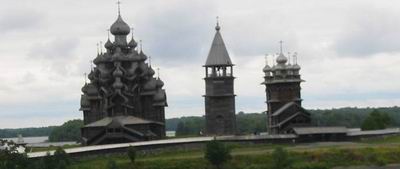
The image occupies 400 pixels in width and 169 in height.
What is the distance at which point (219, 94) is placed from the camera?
76.4 m

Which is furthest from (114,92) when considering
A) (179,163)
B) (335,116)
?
(335,116)

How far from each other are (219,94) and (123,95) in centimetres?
888

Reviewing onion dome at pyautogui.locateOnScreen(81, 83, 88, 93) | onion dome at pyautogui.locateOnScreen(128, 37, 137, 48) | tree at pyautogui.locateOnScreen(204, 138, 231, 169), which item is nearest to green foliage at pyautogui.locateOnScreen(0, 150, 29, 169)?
tree at pyautogui.locateOnScreen(204, 138, 231, 169)

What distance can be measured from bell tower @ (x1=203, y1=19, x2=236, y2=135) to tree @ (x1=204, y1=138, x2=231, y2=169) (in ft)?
69.8

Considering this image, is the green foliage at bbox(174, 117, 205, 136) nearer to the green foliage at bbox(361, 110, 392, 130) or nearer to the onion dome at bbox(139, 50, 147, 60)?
the onion dome at bbox(139, 50, 147, 60)

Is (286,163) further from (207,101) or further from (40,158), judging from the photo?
(207,101)

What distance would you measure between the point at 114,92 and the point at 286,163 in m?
21.8

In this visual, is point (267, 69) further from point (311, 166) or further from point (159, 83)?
point (311, 166)

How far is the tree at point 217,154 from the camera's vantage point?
54094 mm

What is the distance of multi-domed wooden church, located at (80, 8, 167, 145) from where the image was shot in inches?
2744

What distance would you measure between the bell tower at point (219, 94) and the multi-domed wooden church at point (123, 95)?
3.91 m

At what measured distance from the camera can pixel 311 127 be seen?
72.0m

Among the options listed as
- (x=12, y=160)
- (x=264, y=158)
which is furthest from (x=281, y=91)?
(x=12, y=160)

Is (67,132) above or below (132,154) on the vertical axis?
above
